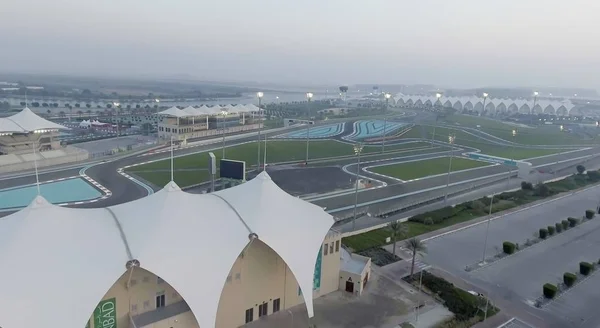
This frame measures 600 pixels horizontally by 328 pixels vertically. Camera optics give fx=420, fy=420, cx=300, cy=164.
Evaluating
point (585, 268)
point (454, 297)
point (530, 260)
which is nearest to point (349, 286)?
point (454, 297)

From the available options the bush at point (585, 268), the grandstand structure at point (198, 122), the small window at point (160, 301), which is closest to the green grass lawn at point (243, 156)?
the grandstand structure at point (198, 122)

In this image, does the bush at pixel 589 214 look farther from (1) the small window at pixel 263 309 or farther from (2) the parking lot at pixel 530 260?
(1) the small window at pixel 263 309

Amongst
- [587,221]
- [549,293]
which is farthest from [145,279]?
[587,221]

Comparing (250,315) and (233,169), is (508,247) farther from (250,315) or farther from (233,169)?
(233,169)

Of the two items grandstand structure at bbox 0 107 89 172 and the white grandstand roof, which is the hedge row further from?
the white grandstand roof

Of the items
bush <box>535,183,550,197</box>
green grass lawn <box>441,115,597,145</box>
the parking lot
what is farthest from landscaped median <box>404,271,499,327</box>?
green grass lawn <box>441,115,597,145</box>

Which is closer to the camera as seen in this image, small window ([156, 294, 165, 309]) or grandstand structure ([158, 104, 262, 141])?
small window ([156, 294, 165, 309])
